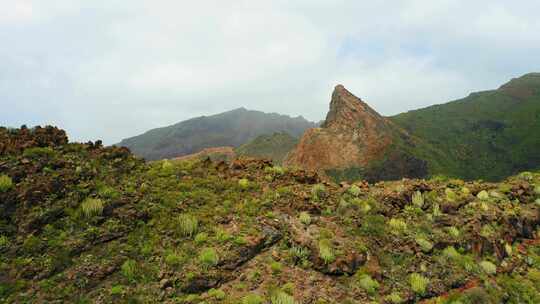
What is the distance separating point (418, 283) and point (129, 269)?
39.1 feet

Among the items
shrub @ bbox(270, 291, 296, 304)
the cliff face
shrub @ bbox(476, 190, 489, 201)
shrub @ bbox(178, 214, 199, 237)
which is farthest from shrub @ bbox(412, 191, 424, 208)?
the cliff face

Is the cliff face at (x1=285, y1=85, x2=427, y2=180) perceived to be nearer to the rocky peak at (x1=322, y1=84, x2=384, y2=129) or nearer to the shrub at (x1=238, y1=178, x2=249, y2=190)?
the rocky peak at (x1=322, y1=84, x2=384, y2=129)

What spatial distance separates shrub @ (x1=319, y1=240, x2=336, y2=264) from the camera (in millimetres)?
14206

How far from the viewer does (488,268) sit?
16328 millimetres

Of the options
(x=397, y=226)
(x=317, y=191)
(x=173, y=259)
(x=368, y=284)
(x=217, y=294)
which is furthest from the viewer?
(x=317, y=191)

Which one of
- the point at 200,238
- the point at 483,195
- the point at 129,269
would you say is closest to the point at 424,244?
the point at 483,195

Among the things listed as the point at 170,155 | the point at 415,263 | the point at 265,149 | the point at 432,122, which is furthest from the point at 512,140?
the point at 170,155

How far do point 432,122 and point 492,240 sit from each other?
84833 mm

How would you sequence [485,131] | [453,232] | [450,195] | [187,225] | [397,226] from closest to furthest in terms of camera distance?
[187,225]
[397,226]
[453,232]
[450,195]
[485,131]

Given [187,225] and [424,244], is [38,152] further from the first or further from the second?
[424,244]

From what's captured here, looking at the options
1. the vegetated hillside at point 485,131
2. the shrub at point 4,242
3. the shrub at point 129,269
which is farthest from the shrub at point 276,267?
the vegetated hillside at point 485,131

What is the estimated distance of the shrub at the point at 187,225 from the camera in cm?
1449

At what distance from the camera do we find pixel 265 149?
111 metres

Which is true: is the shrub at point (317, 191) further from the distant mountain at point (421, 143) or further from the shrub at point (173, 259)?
the distant mountain at point (421, 143)
